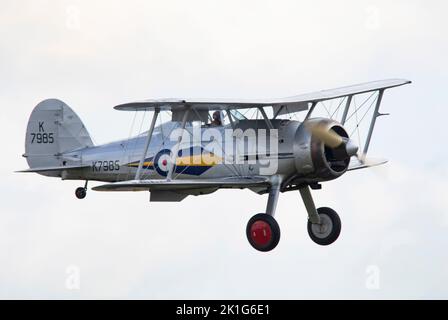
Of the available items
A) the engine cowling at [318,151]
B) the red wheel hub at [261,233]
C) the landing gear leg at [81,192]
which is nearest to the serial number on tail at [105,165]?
the landing gear leg at [81,192]

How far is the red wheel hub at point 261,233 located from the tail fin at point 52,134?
5.80 m

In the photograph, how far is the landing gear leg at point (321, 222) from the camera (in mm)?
19688

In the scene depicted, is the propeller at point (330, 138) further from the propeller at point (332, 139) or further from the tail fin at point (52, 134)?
the tail fin at point (52, 134)

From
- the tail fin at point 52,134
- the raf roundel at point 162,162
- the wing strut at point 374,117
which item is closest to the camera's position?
the wing strut at point 374,117

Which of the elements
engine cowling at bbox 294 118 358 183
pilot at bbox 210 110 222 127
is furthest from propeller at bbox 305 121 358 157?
pilot at bbox 210 110 222 127

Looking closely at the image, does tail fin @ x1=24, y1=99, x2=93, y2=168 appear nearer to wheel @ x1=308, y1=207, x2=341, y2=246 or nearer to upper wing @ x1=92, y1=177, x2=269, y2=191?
upper wing @ x1=92, y1=177, x2=269, y2=191

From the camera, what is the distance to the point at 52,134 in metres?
23.3

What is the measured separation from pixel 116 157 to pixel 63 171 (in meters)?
1.58

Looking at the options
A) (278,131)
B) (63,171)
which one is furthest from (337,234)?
(63,171)

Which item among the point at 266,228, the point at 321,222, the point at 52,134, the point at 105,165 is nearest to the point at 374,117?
the point at 321,222

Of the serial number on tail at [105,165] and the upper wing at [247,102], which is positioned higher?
the upper wing at [247,102]

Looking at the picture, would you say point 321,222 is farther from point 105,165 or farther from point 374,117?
point 105,165

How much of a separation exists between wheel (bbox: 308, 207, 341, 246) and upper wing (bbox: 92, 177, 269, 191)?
5.62 ft

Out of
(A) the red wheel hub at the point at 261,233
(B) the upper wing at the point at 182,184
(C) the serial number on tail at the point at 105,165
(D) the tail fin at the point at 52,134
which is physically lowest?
(A) the red wheel hub at the point at 261,233
